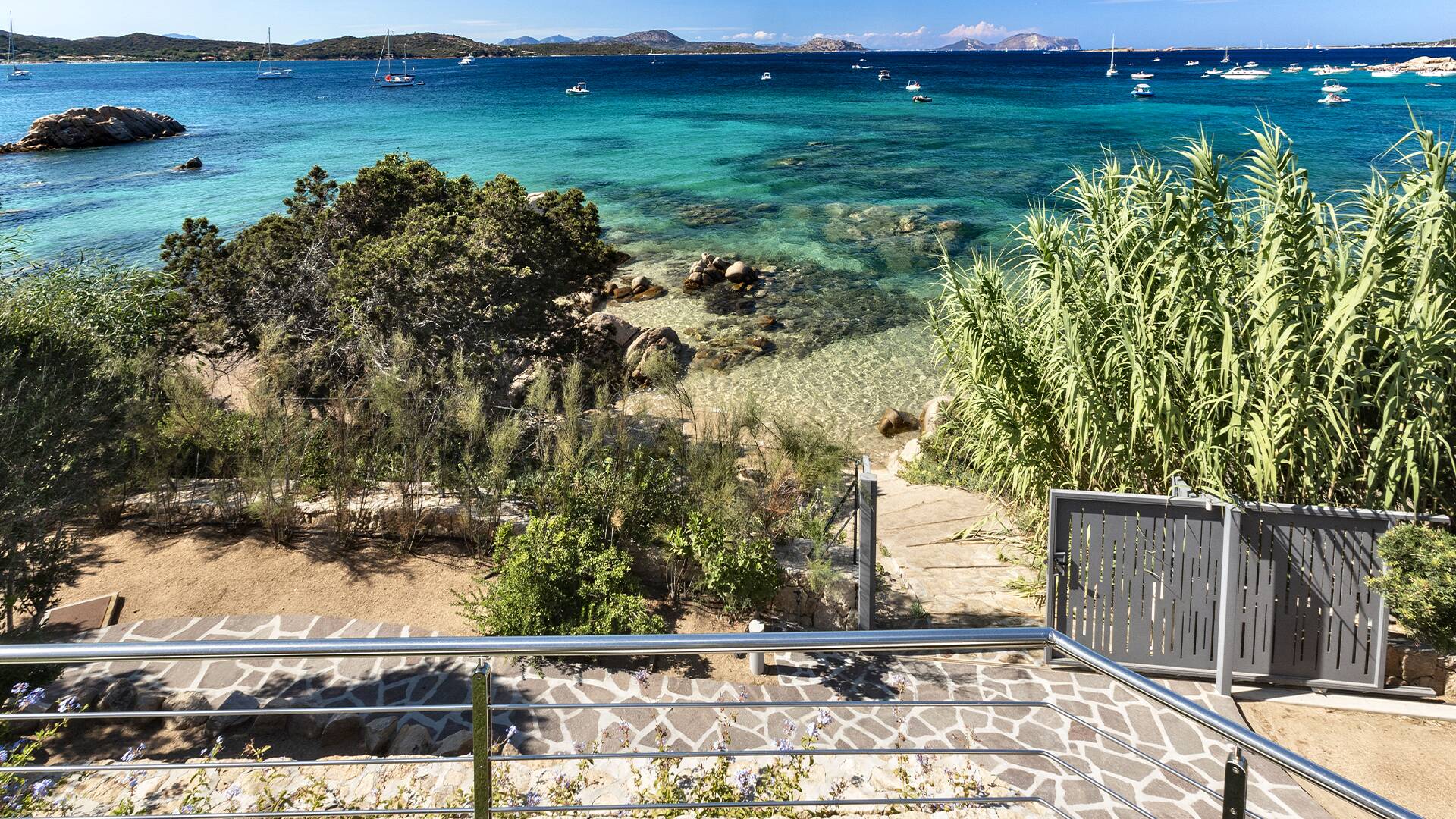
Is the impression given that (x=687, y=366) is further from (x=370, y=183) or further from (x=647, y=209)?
(x=647, y=209)

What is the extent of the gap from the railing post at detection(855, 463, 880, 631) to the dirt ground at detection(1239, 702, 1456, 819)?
8.52ft

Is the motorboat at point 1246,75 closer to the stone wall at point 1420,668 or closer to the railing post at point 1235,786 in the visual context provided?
the stone wall at point 1420,668

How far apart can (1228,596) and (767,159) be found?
42.0 metres

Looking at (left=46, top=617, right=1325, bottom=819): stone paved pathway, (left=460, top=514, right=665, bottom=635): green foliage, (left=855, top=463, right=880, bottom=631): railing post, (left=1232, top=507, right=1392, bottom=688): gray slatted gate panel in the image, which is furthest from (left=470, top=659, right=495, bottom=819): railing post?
(left=1232, top=507, right=1392, bottom=688): gray slatted gate panel

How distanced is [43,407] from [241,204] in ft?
103

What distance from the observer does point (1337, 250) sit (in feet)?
20.8

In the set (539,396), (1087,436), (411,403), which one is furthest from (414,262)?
(1087,436)

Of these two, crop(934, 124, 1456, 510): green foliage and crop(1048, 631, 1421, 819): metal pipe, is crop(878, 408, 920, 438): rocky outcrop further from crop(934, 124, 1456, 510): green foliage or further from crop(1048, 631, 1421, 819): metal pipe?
crop(1048, 631, 1421, 819): metal pipe

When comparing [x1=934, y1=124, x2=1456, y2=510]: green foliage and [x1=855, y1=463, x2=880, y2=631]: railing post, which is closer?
[x1=934, y1=124, x2=1456, y2=510]: green foliage

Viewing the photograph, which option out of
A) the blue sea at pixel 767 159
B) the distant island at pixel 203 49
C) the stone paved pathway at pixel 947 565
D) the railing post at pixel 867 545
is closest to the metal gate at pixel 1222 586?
the stone paved pathway at pixel 947 565

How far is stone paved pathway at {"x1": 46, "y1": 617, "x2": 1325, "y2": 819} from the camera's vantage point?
15.9 ft

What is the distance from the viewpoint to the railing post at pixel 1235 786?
2.27m

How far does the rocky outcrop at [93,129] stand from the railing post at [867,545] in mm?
63434

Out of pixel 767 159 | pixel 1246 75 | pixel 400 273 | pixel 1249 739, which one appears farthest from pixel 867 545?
pixel 1246 75
